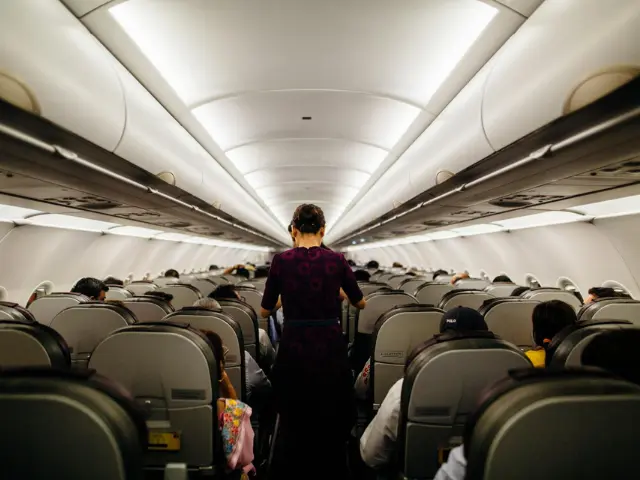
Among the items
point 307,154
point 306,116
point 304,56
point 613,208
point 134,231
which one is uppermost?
point 307,154

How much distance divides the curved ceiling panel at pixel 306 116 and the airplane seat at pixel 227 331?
2.40 metres

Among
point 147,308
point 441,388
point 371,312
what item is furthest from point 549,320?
point 147,308

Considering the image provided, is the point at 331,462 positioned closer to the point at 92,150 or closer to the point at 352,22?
the point at 92,150

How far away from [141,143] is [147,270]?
11.7 m

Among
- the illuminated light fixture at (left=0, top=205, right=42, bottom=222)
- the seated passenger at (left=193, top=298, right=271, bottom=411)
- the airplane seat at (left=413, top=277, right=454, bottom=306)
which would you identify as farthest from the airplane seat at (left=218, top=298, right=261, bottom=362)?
the illuminated light fixture at (left=0, top=205, right=42, bottom=222)

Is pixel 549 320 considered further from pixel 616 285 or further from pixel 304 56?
pixel 616 285

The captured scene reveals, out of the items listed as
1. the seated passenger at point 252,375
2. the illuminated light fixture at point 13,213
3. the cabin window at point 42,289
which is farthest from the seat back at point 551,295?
the cabin window at point 42,289

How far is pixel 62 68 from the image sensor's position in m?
2.30

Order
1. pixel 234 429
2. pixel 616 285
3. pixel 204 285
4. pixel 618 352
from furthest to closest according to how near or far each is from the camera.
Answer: pixel 204 285 < pixel 616 285 < pixel 234 429 < pixel 618 352

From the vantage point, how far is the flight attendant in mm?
3121

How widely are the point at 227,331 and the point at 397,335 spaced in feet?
4.88

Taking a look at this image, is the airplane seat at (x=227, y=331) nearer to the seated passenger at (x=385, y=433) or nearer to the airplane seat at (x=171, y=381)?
the airplane seat at (x=171, y=381)

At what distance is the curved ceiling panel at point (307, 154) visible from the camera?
7.23 meters

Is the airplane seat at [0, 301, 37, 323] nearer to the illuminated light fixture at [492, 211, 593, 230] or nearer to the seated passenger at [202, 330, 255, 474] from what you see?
the seated passenger at [202, 330, 255, 474]
